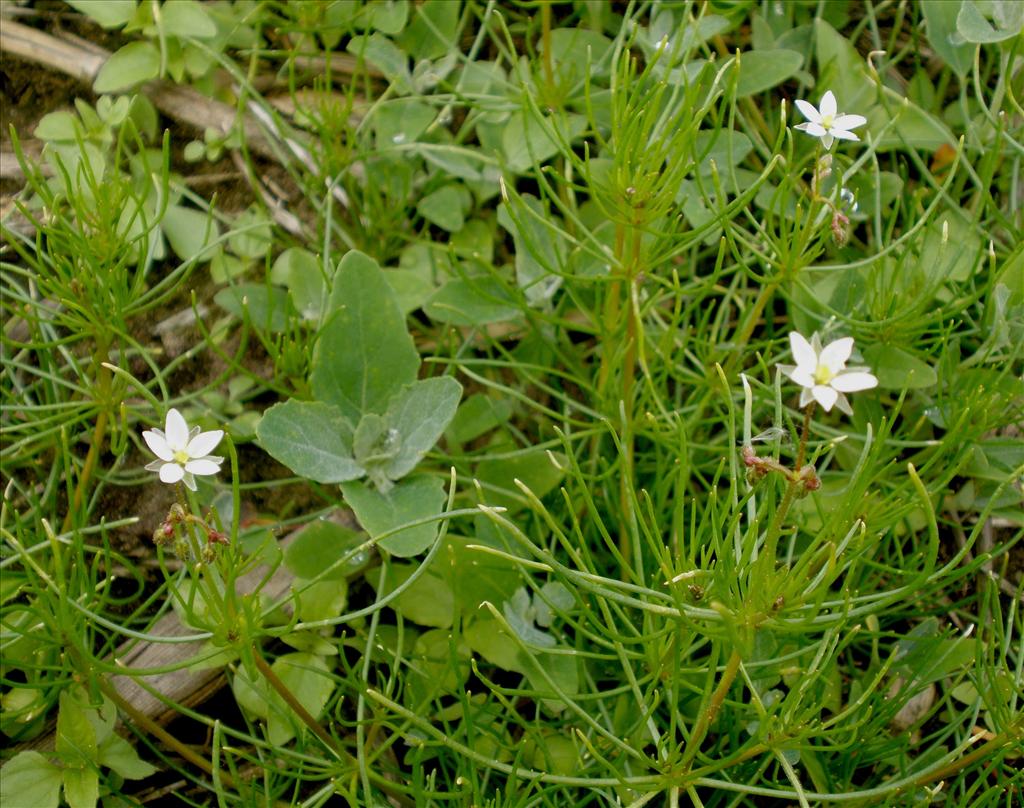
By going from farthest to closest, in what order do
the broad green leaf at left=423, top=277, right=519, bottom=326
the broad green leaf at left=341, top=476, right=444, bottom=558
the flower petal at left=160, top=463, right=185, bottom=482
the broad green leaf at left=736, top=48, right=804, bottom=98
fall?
1. the broad green leaf at left=736, top=48, right=804, bottom=98
2. the broad green leaf at left=423, top=277, right=519, bottom=326
3. the broad green leaf at left=341, top=476, right=444, bottom=558
4. the flower petal at left=160, top=463, right=185, bottom=482

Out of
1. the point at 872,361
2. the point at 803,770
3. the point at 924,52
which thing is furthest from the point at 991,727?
the point at 924,52

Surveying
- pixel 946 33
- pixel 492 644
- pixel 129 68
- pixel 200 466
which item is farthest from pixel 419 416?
pixel 946 33

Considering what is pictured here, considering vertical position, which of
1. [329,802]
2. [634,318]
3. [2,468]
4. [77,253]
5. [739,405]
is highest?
[77,253]

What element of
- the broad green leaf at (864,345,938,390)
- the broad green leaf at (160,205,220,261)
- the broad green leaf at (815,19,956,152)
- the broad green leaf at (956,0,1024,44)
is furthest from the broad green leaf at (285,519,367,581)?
the broad green leaf at (956,0,1024,44)

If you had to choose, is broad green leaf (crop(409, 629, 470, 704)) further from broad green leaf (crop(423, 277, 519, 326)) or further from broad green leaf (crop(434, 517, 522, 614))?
broad green leaf (crop(423, 277, 519, 326))

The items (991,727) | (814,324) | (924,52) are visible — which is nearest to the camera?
(991,727)

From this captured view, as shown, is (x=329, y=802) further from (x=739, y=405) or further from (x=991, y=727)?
(x=991, y=727)

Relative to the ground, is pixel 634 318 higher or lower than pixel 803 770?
higher
